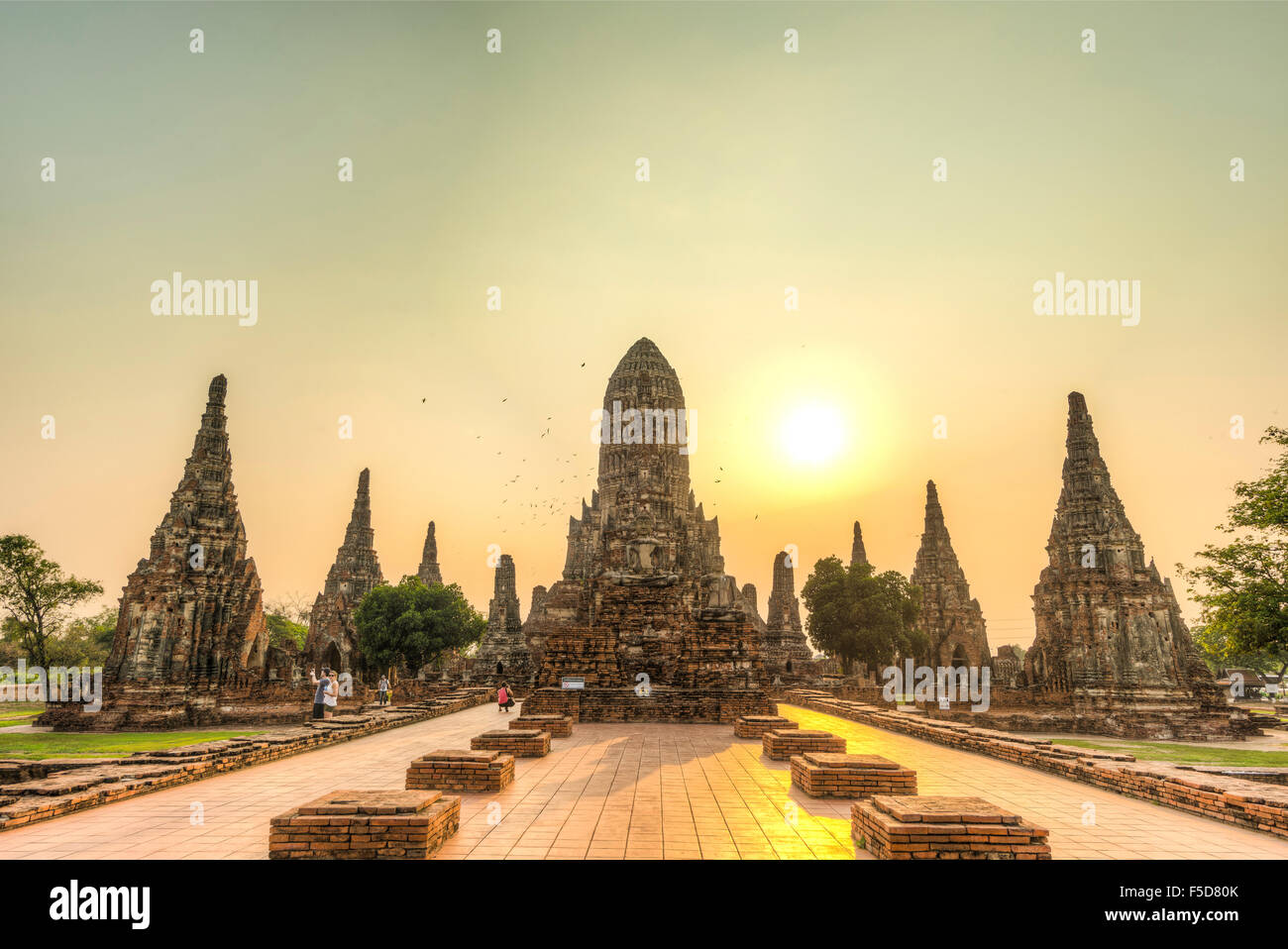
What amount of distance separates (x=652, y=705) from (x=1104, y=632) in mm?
17157

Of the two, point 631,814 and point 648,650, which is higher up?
point 631,814

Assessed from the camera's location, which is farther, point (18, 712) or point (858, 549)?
point (858, 549)

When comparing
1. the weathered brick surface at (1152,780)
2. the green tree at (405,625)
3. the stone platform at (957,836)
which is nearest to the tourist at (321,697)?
the weathered brick surface at (1152,780)

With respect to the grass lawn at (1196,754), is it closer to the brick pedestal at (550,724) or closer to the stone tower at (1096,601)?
the stone tower at (1096,601)

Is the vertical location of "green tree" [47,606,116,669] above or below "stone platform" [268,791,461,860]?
below

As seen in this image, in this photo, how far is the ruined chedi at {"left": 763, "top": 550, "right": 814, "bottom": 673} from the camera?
42656 mm

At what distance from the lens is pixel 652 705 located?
18.9 m

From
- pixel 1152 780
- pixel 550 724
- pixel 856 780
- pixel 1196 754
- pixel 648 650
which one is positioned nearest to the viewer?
pixel 856 780

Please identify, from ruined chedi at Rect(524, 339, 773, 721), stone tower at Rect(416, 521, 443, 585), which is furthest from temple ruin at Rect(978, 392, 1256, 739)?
stone tower at Rect(416, 521, 443, 585)

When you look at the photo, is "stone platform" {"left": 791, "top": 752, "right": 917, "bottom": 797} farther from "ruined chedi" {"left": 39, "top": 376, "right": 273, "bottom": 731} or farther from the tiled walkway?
"ruined chedi" {"left": 39, "top": 376, "right": 273, "bottom": 731}

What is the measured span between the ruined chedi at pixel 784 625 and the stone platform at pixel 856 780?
31143mm

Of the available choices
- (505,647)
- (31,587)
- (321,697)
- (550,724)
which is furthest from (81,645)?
(550,724)

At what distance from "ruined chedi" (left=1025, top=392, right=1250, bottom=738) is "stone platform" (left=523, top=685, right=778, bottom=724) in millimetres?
12043

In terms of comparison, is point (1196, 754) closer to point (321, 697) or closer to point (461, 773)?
point (461, 773)
